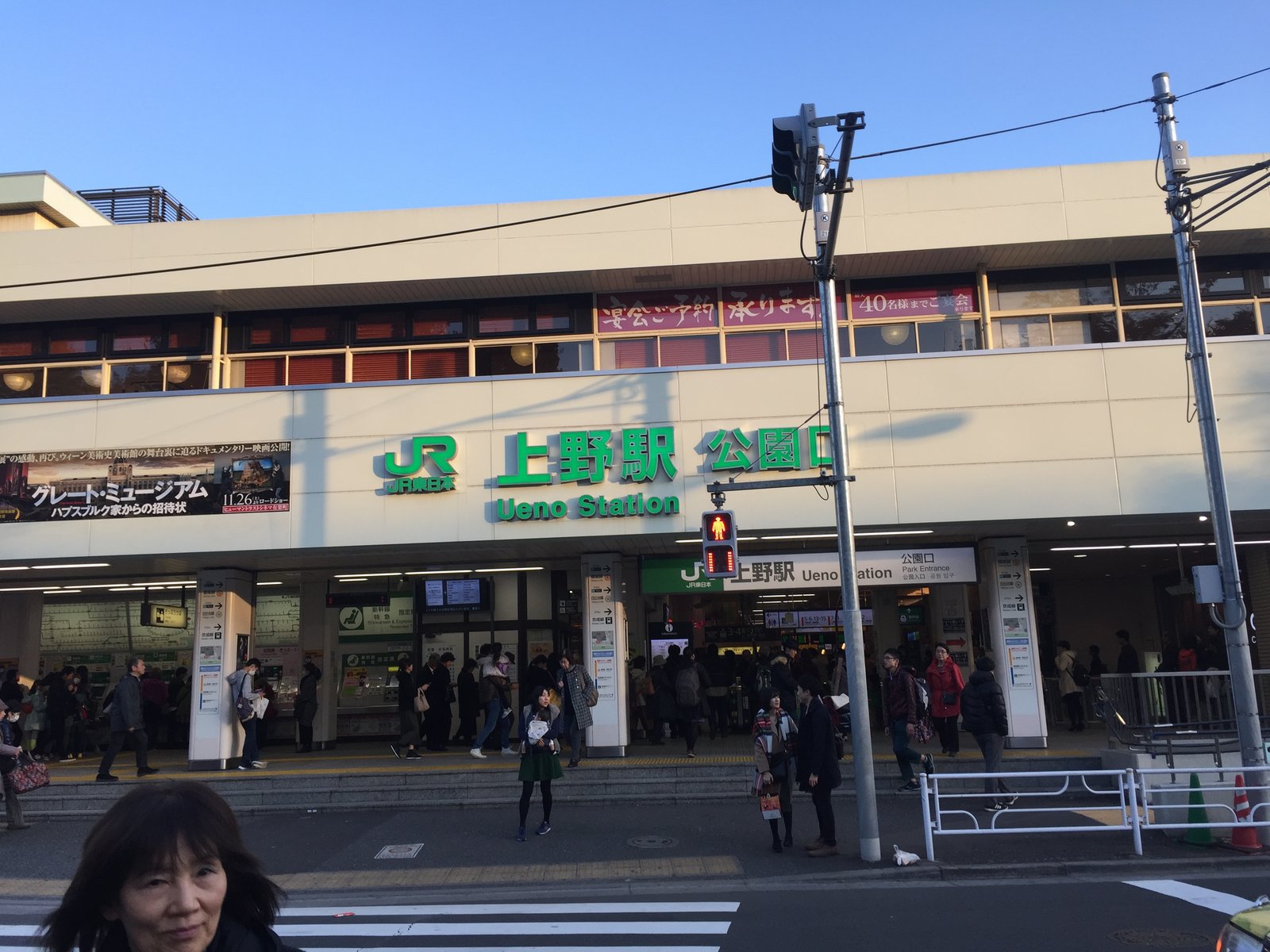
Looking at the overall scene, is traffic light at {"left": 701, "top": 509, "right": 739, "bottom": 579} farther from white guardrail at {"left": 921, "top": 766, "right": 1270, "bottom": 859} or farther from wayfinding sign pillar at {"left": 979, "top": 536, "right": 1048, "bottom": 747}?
wayfinding sign pillar at {"left": 979, "top": 536, "right": 1048, "bottom": 747}

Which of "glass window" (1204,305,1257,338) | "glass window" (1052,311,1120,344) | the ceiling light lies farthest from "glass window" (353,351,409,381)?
"glass window" (1204,305,1257,338)

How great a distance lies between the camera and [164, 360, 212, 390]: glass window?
18.4 metres

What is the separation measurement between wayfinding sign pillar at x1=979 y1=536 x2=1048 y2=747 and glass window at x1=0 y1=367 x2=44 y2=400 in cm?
1748

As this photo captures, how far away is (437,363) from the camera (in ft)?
60.0

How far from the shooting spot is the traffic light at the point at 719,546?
38.3 feet

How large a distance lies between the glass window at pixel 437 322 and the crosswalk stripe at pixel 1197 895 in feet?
44.8

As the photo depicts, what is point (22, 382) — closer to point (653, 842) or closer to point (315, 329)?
point (315, 329)

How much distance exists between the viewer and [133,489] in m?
16.4

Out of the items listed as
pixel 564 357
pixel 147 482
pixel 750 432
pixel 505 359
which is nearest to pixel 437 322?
pixel 505 359

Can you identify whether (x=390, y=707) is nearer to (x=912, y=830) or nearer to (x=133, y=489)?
(x=133, y=489)

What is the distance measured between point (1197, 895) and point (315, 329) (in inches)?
627

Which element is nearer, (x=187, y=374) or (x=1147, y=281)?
(x=1147, y=281)

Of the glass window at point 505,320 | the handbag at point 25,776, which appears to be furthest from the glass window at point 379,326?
the handbag at point 25,776

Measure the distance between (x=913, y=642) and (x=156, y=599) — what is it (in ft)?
51.9
